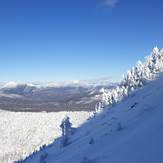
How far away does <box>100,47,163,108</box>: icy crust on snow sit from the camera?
372 feet

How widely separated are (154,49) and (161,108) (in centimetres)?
6877

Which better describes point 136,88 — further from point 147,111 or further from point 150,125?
point 150,125

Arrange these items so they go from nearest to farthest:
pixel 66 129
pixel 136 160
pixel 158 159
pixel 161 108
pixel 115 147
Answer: pixel 158 159, pixel 136 160, pixel 115 147, pixel 161 108, pixel 66 129

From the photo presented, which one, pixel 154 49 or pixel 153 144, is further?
pixel 154 49

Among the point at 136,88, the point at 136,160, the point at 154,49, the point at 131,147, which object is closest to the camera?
the point at 136,160

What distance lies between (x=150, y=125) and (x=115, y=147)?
220 inches

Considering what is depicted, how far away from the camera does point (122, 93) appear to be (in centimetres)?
11812

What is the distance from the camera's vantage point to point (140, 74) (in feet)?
376

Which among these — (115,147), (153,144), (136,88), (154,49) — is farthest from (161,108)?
(154,49)

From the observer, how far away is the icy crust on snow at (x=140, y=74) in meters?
113

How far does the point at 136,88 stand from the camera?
4417 inches

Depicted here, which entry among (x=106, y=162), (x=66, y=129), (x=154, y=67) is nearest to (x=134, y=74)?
(x=154, y=67)

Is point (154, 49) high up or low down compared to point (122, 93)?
up

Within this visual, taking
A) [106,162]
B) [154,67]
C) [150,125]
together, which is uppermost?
[154,67]
